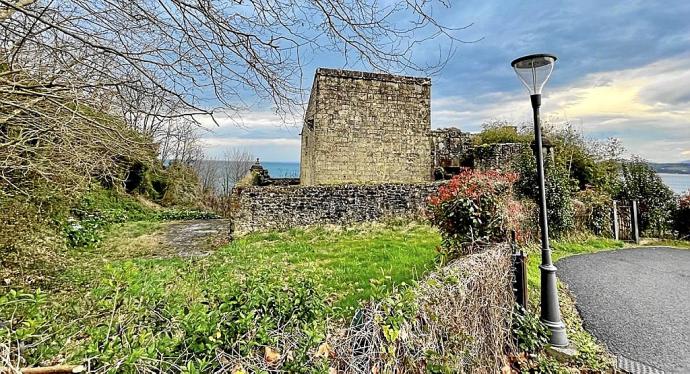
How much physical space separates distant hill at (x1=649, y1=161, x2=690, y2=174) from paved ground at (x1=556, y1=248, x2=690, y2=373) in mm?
5486

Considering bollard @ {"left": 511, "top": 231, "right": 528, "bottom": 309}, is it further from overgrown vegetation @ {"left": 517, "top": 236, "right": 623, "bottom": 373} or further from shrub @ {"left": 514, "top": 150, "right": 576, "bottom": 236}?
shrub @ {"left": 514, "top": 150, "right": 576, "bottom": 236}

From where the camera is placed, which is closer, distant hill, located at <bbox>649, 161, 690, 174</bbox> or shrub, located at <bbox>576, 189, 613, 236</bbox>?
shrub, located at <bbox>576, 189, 613, 236</bbox>

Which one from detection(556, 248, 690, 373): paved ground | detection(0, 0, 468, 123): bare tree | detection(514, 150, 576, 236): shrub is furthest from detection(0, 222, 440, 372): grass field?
detection(514, 150, 576, 236): shrub

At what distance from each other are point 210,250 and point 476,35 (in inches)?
327

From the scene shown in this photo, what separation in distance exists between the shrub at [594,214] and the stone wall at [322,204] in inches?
177

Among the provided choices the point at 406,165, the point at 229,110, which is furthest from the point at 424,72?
the point at 406,165

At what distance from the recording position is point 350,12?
109 inches

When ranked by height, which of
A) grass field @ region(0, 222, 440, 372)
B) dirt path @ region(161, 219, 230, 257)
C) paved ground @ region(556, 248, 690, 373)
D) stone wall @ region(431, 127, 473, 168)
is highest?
stone wall @ region(431, 127, 473, 168)

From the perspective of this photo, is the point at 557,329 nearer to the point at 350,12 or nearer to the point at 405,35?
the point at 405,35

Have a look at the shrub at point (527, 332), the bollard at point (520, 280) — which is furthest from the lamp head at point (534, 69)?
the shrub at point (527, 332)

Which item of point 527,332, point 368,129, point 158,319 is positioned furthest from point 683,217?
point 158,319

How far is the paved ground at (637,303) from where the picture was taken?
3990 mm

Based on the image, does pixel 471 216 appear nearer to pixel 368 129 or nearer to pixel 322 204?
pixel 322 204

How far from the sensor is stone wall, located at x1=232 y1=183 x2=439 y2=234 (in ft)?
36.9
